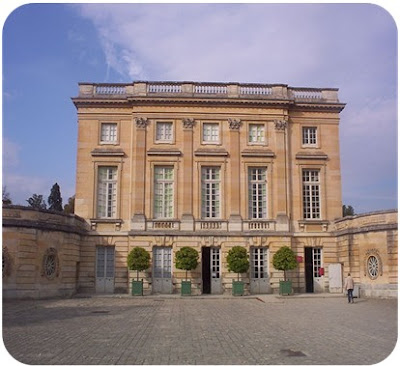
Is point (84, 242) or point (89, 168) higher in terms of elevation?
point (89, 168)

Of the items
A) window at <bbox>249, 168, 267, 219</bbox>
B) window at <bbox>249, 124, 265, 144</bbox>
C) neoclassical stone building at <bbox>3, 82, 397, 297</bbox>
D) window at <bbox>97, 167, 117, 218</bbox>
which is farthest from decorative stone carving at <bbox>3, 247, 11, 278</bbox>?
window at <bbox>249, 124, 265, 144</bbox>

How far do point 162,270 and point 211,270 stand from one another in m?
2.68

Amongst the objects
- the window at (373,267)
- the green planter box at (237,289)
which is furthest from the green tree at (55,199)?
the window at (373,267)

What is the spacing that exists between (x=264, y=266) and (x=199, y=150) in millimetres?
7458

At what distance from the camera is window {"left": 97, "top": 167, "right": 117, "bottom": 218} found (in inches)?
1121

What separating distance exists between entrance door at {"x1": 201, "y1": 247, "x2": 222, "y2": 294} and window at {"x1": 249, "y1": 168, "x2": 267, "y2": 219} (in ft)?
9.87

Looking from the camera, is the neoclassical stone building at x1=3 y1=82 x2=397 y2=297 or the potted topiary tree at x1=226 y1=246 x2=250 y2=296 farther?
the neoclassical stone building at x1=3 y1=82 x2=397 y2=297

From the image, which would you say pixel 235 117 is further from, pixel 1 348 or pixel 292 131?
pixel 1 348

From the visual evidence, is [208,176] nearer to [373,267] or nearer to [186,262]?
[186,262]

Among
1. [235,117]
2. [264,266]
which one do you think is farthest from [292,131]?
[264,266]

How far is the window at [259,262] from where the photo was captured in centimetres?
2769

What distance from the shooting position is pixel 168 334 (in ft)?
39.9

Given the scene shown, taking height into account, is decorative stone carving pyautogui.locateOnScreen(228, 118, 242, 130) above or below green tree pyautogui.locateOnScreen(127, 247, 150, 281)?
above

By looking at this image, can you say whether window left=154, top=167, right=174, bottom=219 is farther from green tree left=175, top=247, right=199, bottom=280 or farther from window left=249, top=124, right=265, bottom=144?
window left=249, top=124, right=265, bottom=144
